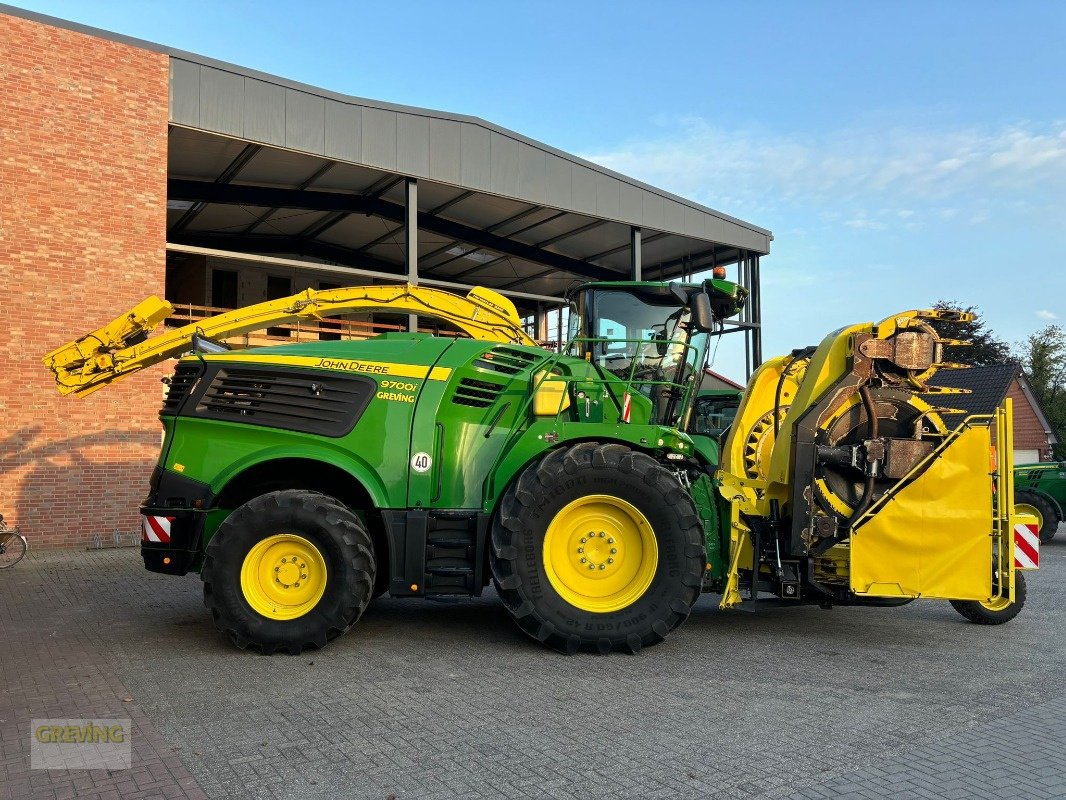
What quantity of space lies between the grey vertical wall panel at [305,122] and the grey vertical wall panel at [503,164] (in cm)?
362

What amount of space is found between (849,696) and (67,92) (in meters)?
13.5

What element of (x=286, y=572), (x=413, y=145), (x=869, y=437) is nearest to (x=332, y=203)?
(x=413, y=145)

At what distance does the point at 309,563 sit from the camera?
246 inches

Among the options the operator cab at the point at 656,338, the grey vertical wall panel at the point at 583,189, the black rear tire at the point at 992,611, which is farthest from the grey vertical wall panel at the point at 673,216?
the black rear tire at the point at 992,611

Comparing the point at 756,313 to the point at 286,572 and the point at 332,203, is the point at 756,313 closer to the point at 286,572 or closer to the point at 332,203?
the point at 332,203

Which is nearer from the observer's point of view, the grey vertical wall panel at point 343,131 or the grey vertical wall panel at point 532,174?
the grey vertical wall panel at point 343,131

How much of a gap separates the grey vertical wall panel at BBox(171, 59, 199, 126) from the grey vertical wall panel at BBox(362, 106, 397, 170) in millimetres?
2906

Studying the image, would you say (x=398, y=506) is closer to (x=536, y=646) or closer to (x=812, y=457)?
(x=536, y=646)

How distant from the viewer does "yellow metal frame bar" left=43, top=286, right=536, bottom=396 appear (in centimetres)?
802

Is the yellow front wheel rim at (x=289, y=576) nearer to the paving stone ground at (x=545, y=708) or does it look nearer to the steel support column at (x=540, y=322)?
the paving stone ground at (x=545, y=708)

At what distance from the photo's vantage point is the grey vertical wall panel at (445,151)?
16203 millimetres

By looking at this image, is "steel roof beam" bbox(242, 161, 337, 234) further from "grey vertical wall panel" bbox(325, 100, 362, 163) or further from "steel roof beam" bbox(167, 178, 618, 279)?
"steel roof beam" bbox(167, 178, 618, 279)

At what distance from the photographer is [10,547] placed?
438 inches

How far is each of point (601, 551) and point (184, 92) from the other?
11.4 metres
